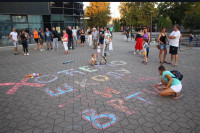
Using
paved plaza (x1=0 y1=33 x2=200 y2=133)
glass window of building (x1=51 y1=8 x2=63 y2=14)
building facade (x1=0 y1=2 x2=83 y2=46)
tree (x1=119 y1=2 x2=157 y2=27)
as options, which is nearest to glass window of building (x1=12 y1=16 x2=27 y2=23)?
building facade (x1=0 y1=2 x2=83 y2=46)

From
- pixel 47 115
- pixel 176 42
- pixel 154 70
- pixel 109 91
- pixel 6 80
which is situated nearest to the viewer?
pixel 47 115

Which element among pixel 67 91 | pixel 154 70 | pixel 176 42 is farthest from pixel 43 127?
pixel 176 42

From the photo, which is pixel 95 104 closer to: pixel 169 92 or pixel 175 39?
pixel 169 92

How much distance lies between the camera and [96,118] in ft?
11.5

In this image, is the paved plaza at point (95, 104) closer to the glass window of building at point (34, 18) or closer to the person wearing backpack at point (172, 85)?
the person wearing backpack at point (172, 85)

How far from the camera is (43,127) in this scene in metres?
3.23

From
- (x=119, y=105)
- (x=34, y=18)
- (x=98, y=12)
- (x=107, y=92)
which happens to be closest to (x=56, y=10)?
(x=34, y=18)

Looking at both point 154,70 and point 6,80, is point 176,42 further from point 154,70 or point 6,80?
point 6,80

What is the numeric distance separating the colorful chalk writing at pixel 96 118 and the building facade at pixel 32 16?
1671 cm

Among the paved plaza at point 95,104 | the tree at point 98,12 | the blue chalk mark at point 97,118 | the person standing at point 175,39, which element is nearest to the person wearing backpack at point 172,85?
the paved plaza at point 95,104

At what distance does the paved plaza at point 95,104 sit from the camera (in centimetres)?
323

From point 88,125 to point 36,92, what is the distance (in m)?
2.54

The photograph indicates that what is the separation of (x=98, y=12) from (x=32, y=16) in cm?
2305

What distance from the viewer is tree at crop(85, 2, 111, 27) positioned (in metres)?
37.5
